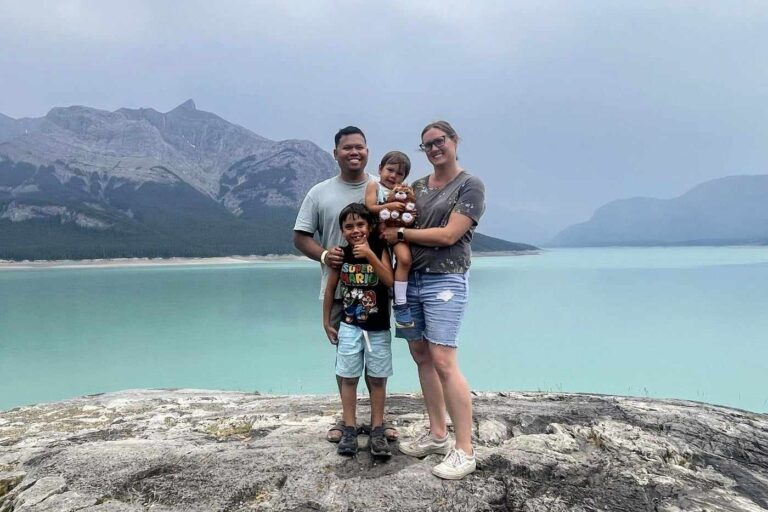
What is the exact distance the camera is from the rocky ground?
2492mm

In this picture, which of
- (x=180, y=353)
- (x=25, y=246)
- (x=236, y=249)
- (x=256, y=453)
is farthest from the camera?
(x=236, y=249)

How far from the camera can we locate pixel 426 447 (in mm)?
2867

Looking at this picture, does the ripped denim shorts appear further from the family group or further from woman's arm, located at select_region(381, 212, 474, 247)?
woman's arm, located at select_region(381, 212, 474, 247)

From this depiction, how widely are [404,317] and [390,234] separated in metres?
0.48

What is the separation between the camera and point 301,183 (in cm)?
15675

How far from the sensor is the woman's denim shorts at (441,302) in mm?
2701

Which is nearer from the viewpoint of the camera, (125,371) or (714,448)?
(714,448)

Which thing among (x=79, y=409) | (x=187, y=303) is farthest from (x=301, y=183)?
(x=79, y=409)

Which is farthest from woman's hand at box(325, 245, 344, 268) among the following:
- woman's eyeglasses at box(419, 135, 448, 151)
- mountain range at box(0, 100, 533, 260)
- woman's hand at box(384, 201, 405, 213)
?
mountain range at box(0, 100, 533, 260)

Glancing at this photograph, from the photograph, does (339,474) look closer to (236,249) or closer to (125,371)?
(125,371)

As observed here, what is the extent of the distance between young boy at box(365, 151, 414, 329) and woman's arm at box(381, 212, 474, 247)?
0.31ft

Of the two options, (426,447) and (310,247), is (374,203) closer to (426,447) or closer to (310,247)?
(310,247)

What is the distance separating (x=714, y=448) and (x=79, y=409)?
5.52 meters

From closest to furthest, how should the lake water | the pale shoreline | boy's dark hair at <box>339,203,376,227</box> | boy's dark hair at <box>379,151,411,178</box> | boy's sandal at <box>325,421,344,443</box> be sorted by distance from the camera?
1. boy's dark hair at <box>339,203,376,227</box>
2. boy's dark hair at <box>379,151,411,178</box>
3. boy's sandal at <box>325,421,344,443</box>
4. the lake water
5. the pale shoreline
